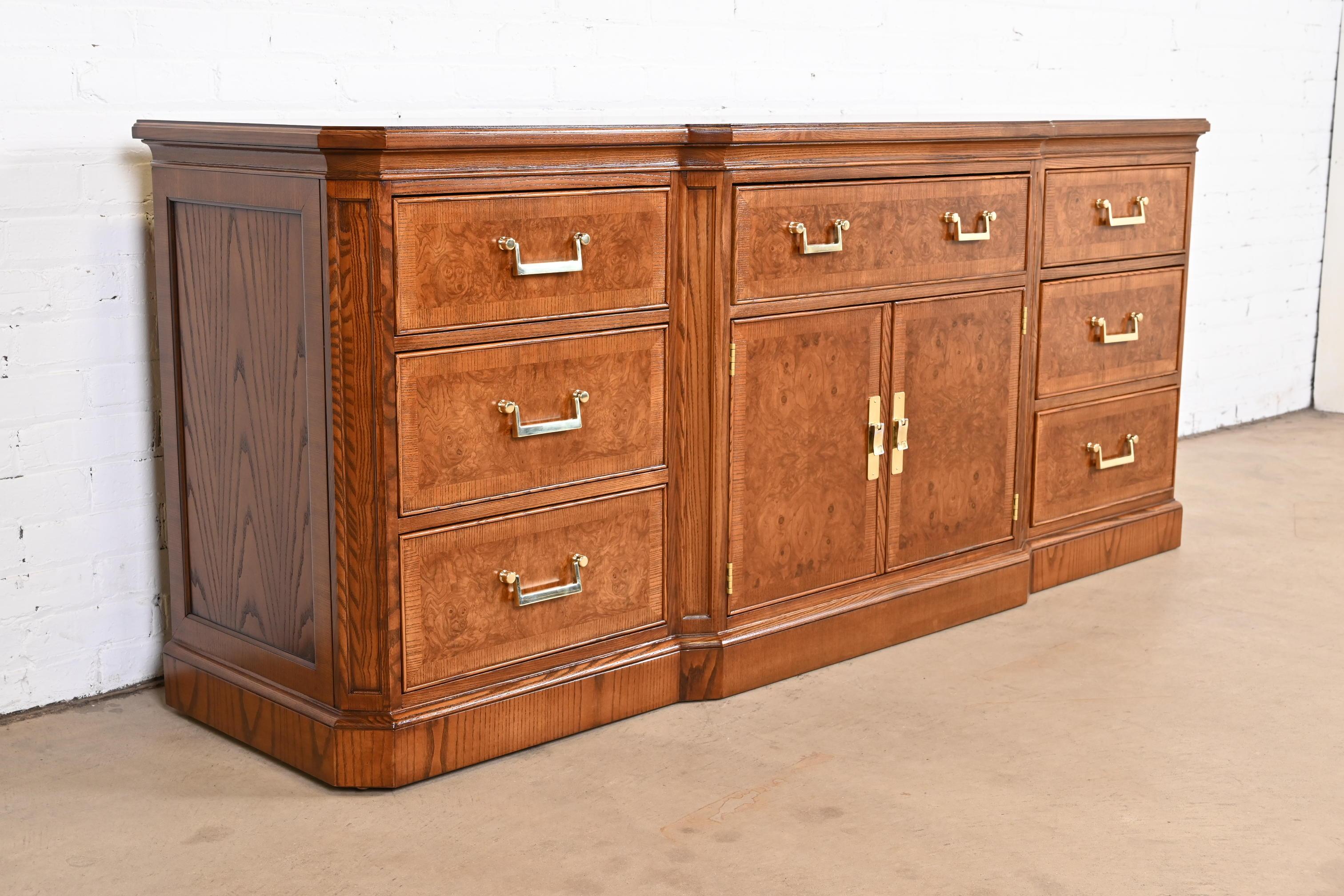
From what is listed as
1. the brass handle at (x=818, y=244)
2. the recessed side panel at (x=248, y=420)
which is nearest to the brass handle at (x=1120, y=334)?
the brass handle at (x=818, y=244)

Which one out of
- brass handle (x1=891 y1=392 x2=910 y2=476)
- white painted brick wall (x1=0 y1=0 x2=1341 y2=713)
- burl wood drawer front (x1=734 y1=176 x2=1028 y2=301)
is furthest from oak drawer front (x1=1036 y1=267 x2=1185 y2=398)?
white painted brick wall (x1=0 y1=0 x2=1341 y2=713)

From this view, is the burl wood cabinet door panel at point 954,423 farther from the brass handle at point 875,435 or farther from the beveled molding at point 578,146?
the beveled molding at point 578,146

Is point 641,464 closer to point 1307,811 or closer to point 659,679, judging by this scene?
point 659,679

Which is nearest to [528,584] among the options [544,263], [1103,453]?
[544,263]

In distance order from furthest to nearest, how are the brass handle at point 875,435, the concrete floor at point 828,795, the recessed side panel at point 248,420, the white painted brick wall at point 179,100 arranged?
1. the brass handle at point 875,435
2. the white painted brick wall at point 179,100
3. the recessed side panel at point 248,420
4. the concrete floor at point 828,795

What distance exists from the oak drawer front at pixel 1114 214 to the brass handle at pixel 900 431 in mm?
533

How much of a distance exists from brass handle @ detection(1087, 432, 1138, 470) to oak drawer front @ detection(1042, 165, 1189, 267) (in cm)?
41

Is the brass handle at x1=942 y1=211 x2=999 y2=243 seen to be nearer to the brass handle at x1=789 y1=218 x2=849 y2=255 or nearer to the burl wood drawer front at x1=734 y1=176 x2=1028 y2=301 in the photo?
the burl wood drawer front at x1=734 y1=176 x2=1028 y2=301

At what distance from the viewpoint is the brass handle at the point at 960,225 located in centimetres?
284

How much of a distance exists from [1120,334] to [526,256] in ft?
5.35

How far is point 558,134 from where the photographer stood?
221cm

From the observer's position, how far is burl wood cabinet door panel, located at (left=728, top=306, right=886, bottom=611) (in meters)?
2.59

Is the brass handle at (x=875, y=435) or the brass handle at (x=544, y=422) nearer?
the brass handle at (x=544, y=422)

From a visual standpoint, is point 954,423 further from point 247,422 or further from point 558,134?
point 247,422
